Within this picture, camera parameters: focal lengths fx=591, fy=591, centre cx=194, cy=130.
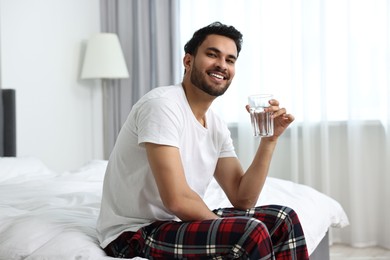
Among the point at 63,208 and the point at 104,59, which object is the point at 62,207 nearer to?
the point at 63,208

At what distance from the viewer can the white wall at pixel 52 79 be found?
12.5ft

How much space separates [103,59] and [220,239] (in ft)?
9.83

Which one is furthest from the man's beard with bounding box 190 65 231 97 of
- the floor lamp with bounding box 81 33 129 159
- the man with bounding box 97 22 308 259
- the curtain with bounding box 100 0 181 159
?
the curtain with bounding box 100 0 181 159

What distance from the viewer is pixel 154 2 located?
443 centimetres

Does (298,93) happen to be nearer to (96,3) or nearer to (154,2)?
(154,2)

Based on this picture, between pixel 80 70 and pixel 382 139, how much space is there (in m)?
2.21

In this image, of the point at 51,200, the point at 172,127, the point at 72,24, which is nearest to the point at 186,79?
the point at 172,127

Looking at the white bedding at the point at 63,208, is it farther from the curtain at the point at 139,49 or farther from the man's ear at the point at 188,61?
the curtain at the point at 139,49

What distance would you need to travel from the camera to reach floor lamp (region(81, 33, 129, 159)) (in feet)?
13.9

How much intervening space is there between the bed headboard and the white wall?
11 centimetres

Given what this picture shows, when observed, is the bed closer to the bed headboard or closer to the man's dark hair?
the bed headboard

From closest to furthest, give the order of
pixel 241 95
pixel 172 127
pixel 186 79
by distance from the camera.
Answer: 1. pixel 172 127
2. pixel 186 79
3. pixel 241 95

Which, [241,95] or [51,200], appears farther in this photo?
[241,95]

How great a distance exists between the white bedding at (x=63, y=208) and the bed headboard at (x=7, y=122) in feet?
1.24
